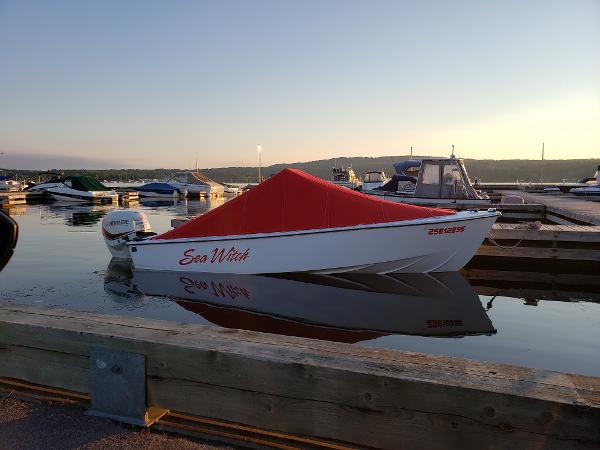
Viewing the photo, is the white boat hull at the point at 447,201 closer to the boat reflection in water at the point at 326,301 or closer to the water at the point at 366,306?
the water at the point at 366,306

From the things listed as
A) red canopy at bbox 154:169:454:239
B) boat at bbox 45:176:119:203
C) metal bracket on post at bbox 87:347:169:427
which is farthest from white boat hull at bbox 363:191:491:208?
boat at bbox 45:176:119:203

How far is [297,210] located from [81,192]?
151 feet

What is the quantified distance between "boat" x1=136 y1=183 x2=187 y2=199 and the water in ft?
156

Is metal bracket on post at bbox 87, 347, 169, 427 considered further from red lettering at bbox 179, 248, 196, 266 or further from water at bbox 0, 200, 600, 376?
red lettering at bbox 179, 248, 196, 266

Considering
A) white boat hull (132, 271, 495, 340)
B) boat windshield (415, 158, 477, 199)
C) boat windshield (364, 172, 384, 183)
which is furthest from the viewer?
boat windshield (364, 172, 384, 183)

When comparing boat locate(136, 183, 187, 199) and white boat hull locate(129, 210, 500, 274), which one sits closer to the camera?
white boat hull locate(129, 210, 500, 274)

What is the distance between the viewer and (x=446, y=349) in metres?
6.94

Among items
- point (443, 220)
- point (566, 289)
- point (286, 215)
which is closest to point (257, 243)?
point (286, 215)

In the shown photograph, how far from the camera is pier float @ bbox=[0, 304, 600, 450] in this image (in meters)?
2.20

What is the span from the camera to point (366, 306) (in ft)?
30.6

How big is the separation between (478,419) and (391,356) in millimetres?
581

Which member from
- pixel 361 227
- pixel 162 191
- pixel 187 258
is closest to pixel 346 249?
pixel 361 227

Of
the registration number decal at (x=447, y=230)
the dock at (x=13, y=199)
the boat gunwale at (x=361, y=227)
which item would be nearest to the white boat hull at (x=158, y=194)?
the dock at (x=13, y=199)

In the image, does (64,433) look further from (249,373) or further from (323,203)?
(323,203)
